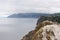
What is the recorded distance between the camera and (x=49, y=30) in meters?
10.4

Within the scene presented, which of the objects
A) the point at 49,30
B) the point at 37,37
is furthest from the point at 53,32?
the point at 37,37

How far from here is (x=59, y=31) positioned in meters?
10.6

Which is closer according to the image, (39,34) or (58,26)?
(39,34)

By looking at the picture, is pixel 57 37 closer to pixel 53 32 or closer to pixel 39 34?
pixel 53 32

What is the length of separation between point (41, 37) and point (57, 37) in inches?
35.4

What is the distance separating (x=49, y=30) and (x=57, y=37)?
0.59 m

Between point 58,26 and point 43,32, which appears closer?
point 43,32

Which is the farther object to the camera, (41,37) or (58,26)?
(58,26)

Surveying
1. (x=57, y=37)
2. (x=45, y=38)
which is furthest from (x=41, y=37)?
(x=57, y=37)

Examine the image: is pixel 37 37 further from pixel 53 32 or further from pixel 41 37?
pixel 53 32

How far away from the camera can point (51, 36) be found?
1018 cm

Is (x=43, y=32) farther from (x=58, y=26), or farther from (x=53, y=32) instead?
(x=58, y=26)

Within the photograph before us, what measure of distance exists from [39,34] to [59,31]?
1209mm

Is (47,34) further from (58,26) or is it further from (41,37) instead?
(58,26)
